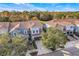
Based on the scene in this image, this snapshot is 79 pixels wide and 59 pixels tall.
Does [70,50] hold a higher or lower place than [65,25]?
lower

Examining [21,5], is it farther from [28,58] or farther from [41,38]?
[28,58]

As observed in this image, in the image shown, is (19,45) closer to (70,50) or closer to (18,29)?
(18,29)

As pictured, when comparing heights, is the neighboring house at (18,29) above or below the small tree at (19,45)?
above

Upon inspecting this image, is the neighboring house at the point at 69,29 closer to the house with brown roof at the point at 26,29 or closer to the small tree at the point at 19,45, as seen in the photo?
the house with brown roof at the point at 26,29

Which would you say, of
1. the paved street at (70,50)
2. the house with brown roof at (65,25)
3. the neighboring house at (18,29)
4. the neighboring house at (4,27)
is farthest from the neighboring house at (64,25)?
the neighboring house at (4,27)

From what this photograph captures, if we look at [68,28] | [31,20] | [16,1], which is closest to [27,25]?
[31,20]

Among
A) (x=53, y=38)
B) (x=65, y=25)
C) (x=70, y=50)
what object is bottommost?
(x=70, y=50)

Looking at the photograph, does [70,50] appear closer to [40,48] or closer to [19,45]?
[40,48]

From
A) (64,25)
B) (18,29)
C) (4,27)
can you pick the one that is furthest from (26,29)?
(64,25)
